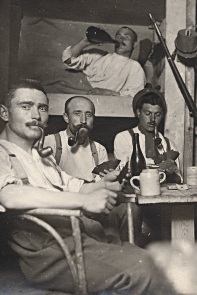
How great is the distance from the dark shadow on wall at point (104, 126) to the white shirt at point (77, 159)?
0.94 meters

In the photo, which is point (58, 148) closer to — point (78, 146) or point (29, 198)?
point (78, 146)

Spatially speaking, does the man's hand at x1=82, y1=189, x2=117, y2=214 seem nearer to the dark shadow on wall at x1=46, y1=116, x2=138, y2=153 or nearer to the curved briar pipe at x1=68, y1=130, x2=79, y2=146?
the curved briar pipe at x1=68, y1=130, x2=79, y2=146

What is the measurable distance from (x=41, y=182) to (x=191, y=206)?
77 cm

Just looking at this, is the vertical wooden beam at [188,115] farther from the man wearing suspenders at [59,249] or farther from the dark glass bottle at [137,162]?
the man wearing suspenders at [59,249]

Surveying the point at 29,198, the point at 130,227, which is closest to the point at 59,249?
the point at 29,198

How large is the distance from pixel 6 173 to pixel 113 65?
7.00 ft

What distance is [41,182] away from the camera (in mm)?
1678

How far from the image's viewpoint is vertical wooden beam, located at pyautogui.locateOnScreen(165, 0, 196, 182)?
3021 millimetres

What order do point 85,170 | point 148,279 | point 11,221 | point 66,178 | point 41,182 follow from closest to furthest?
point 148,279
point 11,221
point 41,182
point 66,178
point 85,170

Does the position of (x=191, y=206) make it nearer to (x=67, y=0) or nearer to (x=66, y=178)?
(x=66, y=178)

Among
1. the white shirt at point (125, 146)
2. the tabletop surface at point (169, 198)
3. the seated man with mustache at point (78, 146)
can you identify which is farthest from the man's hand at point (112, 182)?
the white shirt at point (125, 146)

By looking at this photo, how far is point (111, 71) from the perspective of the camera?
11.1ft

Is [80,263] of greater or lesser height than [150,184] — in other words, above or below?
below

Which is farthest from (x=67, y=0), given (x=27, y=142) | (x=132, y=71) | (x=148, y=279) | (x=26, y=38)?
(x=148, y=279)
